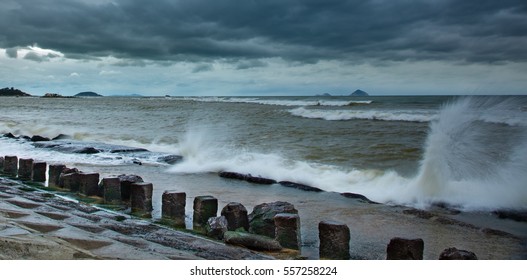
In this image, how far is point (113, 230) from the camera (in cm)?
425

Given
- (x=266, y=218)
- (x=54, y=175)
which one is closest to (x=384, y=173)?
(x=266, y=218)

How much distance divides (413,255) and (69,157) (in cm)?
898

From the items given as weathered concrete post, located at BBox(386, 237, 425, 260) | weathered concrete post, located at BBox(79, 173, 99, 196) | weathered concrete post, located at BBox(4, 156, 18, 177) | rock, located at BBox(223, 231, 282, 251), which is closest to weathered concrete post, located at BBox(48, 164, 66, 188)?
weathered concrete post, located at BBox(79, 173, 99, 196)

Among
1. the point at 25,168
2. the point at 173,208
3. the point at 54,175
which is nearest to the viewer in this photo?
the point at 173,208

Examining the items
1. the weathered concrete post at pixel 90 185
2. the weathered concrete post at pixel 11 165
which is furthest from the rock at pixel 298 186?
the weathered concrete post at pixel 11 165

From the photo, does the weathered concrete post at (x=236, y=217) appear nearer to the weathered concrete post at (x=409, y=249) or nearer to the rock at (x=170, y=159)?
the weathered concrete post at (x=409, y=249)

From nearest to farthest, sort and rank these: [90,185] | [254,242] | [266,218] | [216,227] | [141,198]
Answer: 1. [254,242]
2. [216,227]
3. [266,218]
4. [141,198]
5. [90,185]

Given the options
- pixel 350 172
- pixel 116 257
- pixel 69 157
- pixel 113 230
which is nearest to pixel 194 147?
pixel 69 157

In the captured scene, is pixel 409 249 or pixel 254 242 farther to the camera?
pixel 254 242

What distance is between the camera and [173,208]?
5.08 m

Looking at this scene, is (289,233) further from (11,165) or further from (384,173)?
(11,165)

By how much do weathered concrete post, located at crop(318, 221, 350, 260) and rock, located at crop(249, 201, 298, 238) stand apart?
673 mm

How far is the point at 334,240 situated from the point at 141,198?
8.50 feet

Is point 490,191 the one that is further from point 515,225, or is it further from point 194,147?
point 194,147
